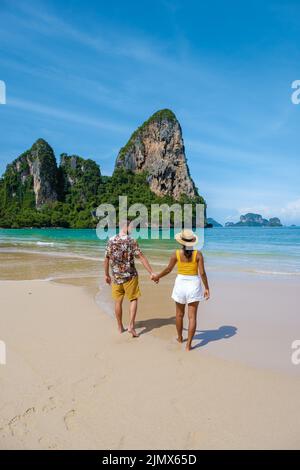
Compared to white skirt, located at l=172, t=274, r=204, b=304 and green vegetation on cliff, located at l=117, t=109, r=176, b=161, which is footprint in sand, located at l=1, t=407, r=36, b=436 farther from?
green vegetation on cliff, located at l=117, t=109, r=176, b=161

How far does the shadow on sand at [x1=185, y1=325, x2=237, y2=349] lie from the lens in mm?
5130

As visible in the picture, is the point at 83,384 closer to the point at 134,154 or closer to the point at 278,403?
the point at 278,403

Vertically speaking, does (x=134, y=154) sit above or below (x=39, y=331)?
above

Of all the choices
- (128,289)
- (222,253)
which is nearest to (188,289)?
(128,289)

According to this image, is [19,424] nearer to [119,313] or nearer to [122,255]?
[119,313]

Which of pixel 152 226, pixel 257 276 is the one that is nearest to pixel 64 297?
pixel 257 276

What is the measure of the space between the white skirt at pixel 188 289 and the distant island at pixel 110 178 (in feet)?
432

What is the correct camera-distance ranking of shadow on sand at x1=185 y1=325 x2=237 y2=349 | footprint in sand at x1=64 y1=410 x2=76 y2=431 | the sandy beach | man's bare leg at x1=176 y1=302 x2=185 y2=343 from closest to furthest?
the sandy beach, footprint in sand at x1=64 y1=410 x2=76 y2=431, man's bare leg at x1=176 y1=302 x2=185 y2=343, shadow on sand at x1=185 y1=325 x2=237 y2=349

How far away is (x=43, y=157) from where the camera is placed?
481 ft

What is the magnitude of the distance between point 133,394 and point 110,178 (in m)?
152

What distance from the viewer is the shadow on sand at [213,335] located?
513cm

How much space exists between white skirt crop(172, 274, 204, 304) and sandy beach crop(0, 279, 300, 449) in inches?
27.9

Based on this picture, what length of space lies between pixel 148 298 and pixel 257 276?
17.4 ft

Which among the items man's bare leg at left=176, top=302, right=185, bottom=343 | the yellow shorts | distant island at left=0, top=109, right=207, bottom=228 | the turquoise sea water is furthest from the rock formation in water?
man's bare leg at left=176, top=302, right=185, bottom=343
